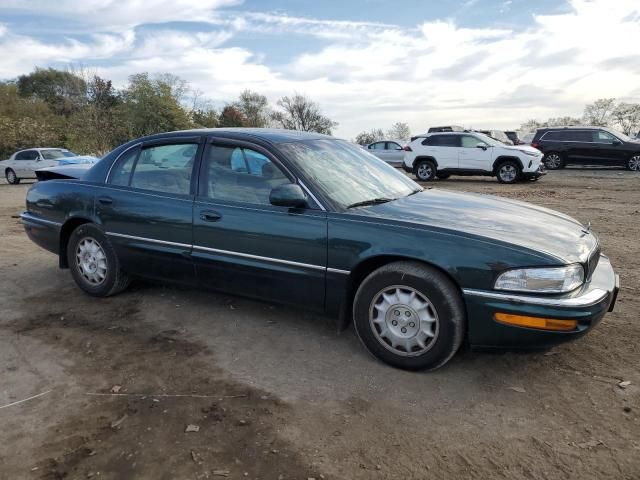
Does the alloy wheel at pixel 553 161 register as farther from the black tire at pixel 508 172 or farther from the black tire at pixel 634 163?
the black tire at pixel 508 172

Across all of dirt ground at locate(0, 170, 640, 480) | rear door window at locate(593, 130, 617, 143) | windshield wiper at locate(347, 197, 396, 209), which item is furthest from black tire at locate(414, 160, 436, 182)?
windshield wiper at locate(347, 197, 396, 209)

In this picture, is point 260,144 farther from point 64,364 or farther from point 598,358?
point 598,358

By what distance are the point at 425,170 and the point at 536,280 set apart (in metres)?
14.3

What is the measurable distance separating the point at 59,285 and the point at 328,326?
9.85 ft

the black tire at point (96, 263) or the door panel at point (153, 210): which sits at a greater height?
the door panel at point (153, 210)

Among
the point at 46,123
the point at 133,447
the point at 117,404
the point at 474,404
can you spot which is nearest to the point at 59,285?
the point at 117,404

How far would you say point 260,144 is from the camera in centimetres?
370

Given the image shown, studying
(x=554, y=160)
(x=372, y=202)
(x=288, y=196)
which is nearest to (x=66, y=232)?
(x=288, y=196)

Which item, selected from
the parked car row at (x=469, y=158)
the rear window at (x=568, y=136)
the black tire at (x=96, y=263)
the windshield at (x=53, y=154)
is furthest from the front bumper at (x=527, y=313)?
the windshield at (x=53, y=154)

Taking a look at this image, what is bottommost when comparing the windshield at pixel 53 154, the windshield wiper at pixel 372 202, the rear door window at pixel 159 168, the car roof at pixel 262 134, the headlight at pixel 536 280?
the headlight at pixel 536 280

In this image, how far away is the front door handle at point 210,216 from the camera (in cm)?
369

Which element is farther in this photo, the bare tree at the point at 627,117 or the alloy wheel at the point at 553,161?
the bare tree at the point at 627,117

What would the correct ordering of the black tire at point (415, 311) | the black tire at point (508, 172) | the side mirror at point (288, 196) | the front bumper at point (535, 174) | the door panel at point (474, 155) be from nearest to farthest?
the black tire at point (415, 311), the side mirror at point (288, 196), the front bumper at point (535, 174), the black tire at point (508, 172), the door panel at point (474, 155)

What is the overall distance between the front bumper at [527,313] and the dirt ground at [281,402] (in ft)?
1.06
